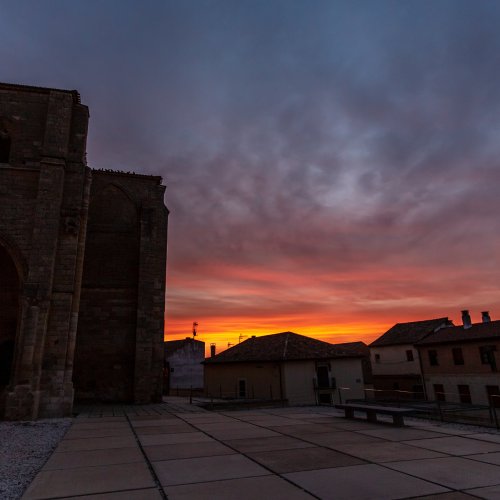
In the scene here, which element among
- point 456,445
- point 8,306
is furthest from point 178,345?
point 456,445

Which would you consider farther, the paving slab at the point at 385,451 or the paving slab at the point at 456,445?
the paving slab at the point at 456,445

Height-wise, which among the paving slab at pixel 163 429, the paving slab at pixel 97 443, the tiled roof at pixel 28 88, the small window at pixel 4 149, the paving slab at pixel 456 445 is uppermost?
the tiled roof at pixel 28 88

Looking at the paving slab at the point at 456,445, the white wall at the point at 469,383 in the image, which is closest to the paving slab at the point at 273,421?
the paving slab at the point at 456,445

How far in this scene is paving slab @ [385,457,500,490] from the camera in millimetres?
5074

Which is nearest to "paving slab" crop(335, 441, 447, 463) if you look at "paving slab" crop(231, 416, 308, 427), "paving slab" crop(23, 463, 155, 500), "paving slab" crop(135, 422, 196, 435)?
"paving slab" crop(231, 416, 308, 427)

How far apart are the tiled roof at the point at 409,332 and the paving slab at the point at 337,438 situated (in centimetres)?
Result: 3188

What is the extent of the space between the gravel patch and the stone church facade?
187 cm

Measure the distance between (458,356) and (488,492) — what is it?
102ft

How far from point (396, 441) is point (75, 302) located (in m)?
12.4

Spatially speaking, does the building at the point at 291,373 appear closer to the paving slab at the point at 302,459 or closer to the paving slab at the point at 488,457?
the paving slab at the point at 302,459

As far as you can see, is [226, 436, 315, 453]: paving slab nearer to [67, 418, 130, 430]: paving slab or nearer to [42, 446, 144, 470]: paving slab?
[42, 446, 144, 470]: paving slab

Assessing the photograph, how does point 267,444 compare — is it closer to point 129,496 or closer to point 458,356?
point 129,496

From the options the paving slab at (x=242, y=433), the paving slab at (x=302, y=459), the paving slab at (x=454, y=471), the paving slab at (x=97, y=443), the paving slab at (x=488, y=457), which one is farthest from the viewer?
the paving slab at (x=242, y=433)

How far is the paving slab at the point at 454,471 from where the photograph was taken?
507cm
